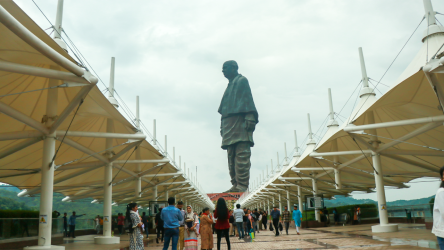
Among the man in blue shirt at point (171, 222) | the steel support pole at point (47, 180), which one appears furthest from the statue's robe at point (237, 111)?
the man in blue shirt at point (171, 222)

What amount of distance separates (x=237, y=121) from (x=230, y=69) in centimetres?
1090

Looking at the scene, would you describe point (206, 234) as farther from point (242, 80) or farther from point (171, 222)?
point (242, 80)

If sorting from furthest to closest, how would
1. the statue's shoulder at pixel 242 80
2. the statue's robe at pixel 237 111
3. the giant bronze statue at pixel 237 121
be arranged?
the statue's shoulder at pixel 242 80
the giant bronze statue at pixel 237 121
the statue's robe at pixel 237 111

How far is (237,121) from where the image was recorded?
85.6 m

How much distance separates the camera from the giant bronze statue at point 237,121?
84125 mm

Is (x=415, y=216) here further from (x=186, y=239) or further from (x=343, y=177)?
(x=186, y=239)

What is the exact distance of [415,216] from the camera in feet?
92.4

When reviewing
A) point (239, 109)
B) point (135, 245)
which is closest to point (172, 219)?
point (135, 245)

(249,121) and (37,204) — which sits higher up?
(249,121)

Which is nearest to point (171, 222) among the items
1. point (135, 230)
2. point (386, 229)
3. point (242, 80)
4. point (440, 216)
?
point (135, 230)

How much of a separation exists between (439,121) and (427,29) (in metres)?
3.49

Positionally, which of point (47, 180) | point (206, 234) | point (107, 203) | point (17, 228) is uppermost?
point (47, 180)

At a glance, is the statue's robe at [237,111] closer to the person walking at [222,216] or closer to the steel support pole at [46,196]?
the steel support pole at [46,196]

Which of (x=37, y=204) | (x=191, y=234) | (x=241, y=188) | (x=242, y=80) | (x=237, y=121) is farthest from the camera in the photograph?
(x=37, y=204)
